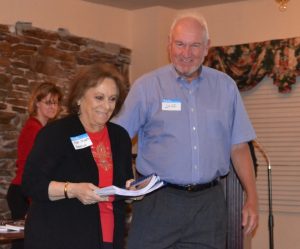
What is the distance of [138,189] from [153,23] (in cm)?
509

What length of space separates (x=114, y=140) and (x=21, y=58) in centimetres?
381

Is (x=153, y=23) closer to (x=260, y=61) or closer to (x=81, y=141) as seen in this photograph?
(x=260, y=61)

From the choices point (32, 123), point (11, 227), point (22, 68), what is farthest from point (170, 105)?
point (22, 68)

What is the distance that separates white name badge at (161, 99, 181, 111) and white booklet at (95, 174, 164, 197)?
1.86 ft

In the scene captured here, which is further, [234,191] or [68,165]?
[234,191]

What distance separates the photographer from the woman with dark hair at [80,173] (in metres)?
2.28

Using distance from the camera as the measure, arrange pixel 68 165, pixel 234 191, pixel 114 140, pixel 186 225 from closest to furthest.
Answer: pixel 68 165
pixel 114 140
pixel 186 225
pixel 234 191

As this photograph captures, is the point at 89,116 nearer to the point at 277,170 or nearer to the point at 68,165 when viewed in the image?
the point at 68,165

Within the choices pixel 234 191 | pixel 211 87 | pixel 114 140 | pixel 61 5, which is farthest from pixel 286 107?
pixel 114 140

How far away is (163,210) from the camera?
2803 millimetres

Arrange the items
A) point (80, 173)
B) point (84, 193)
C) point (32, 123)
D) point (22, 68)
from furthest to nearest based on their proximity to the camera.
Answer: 1. point (22, 68)
2. point (32, 123)
3. point (80, 173)
4. point (84, 193)

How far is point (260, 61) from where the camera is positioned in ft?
21.8

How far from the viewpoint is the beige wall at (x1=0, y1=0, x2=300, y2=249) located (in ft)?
20.9

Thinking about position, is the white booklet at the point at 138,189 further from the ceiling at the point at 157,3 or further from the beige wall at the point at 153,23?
the ceiling at the point at 157,3
